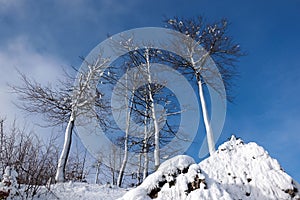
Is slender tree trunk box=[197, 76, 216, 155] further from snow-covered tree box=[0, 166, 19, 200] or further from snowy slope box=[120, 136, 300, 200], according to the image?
Answer: snow-covered tree box=[0, 166, 19, 200]

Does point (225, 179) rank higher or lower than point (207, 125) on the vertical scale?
lower

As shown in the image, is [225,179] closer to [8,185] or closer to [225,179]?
[225,179]

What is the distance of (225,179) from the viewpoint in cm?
464

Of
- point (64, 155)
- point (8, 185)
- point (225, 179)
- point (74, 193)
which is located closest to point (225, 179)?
point (225, 179)

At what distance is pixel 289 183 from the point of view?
419 centimetres

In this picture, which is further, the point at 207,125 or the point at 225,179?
the point at 207,125

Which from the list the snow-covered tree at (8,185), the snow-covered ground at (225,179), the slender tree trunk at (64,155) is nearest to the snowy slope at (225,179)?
the snow-covered ground at (225,179)

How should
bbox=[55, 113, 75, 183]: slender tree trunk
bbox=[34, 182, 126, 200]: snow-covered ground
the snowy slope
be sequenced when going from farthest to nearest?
Result: bbox=[55, 113, 75, 183]: slender tree trunk, bbox=[34, 182, 126, 200]: snow-covered ground, the snowy slope

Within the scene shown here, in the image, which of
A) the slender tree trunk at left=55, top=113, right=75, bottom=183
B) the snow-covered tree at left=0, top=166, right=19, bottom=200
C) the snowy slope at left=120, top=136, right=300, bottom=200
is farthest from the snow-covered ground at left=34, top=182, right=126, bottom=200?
the snowy slope at left=120, top=136, right=300, bottom=200

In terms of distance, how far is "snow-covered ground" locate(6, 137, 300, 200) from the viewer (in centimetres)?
384

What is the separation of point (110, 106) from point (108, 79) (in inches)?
66.2

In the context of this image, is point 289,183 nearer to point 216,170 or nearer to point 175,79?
point 216,170

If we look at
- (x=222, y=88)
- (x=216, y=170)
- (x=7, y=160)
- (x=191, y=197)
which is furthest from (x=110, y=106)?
(x=191, y=197)

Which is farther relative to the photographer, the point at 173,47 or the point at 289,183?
the point at 173,47
